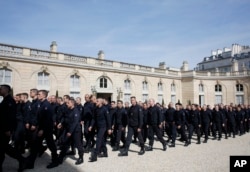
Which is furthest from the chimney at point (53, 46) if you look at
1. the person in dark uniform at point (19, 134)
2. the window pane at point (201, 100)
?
the window pane at point (201, 100)

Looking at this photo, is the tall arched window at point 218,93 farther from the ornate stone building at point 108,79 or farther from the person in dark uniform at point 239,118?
the person in dark uniform at point 239,118

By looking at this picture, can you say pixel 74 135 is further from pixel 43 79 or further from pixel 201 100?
pixel 201 100

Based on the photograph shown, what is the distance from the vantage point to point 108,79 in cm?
2589

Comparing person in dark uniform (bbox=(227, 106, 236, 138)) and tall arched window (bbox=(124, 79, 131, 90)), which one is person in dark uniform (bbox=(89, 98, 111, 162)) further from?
tall arched window (bbox=(124, 79, 131, 90))

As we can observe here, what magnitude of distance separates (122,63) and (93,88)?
5.77m

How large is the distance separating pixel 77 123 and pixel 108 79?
18957 millimetres

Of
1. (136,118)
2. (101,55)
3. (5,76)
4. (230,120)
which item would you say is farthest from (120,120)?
(101,55)

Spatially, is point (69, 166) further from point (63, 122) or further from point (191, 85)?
point (191, 85)

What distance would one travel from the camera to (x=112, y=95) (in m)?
26.0

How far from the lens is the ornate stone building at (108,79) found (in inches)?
763

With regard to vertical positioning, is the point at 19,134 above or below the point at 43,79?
below

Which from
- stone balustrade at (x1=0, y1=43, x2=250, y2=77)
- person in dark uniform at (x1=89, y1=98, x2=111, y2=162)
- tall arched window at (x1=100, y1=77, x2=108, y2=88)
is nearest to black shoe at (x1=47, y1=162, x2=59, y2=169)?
person in dark uniform at (x1=89, y1=98, x2=111, y2=162)

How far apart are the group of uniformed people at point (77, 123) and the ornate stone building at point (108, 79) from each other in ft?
34.3

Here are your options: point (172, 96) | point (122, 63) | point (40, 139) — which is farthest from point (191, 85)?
point (40, 139)
